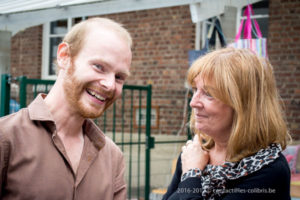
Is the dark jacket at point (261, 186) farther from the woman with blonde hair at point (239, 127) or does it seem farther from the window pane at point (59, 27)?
the window pane at point (59, 27)

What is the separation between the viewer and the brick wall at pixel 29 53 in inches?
336

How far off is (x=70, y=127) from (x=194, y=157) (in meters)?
0.69

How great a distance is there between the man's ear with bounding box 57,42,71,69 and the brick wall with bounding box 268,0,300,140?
4785mm

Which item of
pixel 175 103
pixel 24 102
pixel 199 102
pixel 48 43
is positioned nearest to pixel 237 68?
pixel 199 102

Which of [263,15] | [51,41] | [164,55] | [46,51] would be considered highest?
[263,15]

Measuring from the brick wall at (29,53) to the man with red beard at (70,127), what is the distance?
7254 millimetres

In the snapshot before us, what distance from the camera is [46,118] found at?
1.47 m

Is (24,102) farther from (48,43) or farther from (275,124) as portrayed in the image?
(48,43)

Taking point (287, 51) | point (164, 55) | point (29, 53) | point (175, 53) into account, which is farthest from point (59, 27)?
point (287, 51)

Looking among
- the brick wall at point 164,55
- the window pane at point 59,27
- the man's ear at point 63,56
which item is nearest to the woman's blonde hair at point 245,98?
the man's ear at point 63,56

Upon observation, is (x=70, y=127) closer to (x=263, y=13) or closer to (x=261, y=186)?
(x=261, y=186)

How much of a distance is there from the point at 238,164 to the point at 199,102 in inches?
13.7

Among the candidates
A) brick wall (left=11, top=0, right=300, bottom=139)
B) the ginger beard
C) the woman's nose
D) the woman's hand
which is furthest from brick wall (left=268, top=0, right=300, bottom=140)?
the ginger beard

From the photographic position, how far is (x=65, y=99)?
1542 millimetres
